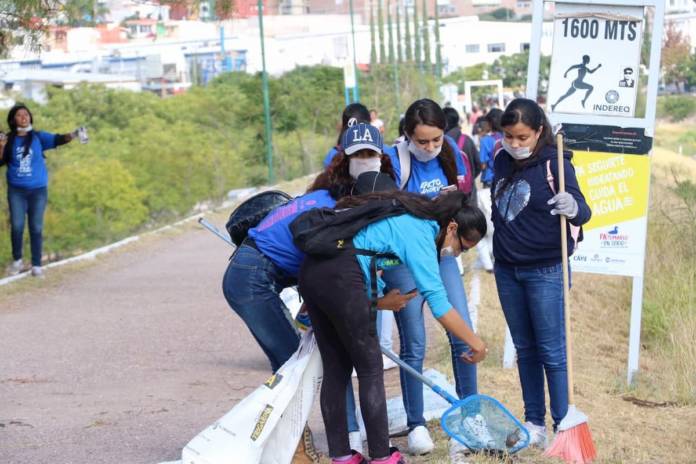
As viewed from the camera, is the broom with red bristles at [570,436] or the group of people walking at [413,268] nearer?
the group of people walking at [413,268]

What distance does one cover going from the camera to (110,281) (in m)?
13.3

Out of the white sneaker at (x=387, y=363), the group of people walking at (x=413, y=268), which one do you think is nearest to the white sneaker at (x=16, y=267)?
the white sneaker at (x=387, y=363)

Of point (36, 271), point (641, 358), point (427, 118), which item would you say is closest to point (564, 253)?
point (427, 118)

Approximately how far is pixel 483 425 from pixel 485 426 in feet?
0.05

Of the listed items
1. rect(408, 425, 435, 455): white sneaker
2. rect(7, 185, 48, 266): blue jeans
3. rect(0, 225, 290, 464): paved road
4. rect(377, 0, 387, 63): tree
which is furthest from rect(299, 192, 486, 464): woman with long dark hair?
rect(377, 0, 387, 63): tree

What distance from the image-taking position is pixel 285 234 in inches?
203

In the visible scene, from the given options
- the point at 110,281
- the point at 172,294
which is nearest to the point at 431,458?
A: the point at 172,294

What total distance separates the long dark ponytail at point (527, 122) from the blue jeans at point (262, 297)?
1.24m

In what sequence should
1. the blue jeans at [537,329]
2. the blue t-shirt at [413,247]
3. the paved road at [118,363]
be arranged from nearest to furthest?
the blue t-shirt at [413,247] → the blue jeans at [537,329] → the paved road at [118,363]

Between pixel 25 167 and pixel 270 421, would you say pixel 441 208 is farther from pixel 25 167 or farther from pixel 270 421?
pixel 25 167

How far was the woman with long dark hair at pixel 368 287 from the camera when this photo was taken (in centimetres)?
480

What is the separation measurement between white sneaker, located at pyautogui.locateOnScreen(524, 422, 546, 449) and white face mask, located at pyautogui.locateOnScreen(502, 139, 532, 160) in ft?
4.37

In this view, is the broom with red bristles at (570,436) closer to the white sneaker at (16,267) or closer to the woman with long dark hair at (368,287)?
the woman with long dark hair at (368,287)

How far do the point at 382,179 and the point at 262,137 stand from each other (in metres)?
29.9
